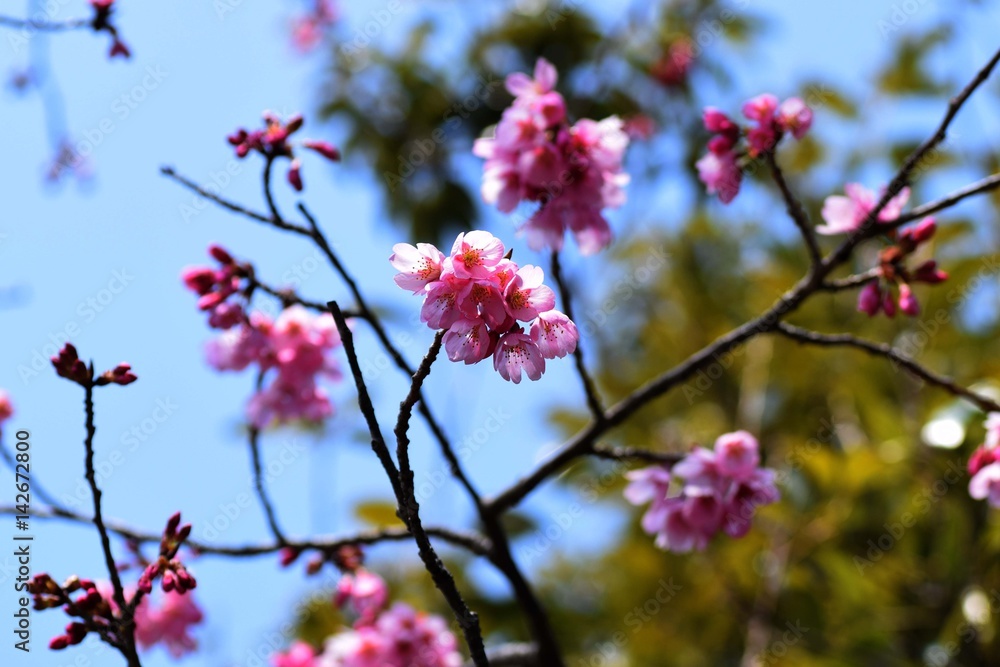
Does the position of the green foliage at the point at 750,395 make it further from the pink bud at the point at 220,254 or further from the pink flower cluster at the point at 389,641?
the pink bud at the point at 220,254

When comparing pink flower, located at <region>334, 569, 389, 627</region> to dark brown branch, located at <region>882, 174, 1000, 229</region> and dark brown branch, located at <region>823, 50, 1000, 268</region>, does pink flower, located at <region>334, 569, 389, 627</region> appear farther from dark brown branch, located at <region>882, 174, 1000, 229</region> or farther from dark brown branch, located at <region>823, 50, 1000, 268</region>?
dark brown branch, located at <region>882, 174, 1000, 229</region>

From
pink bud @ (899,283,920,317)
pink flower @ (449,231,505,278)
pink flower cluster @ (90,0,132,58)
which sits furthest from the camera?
pink flower cluster @ (90,0,132,58)

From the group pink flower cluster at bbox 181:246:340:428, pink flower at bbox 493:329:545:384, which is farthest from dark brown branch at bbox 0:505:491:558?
pink flower at bbox 493:329:545:384

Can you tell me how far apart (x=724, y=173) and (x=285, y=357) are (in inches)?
46.4

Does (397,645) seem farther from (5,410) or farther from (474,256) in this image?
(474,256)

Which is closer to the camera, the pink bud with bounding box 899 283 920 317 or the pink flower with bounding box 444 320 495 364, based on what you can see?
the pink flower with bounding box 444 320 495 364

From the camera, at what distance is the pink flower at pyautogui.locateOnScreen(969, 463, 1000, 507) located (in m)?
1.64

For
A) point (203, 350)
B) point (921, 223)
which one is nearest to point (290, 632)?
point (203, 350)

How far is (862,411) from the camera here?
3311 mm

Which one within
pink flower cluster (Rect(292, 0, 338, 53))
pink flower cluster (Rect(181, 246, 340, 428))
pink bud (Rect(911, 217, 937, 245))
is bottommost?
pink bud (Rect(911, 217, 937, 245))

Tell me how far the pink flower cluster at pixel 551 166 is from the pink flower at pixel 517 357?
65 centimetres

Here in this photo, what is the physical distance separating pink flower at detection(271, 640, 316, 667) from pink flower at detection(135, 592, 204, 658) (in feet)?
1.03

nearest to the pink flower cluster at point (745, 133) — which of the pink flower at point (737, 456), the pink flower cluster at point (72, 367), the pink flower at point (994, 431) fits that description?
the pink flower at point (737, 456)

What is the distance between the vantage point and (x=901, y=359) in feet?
5.00
